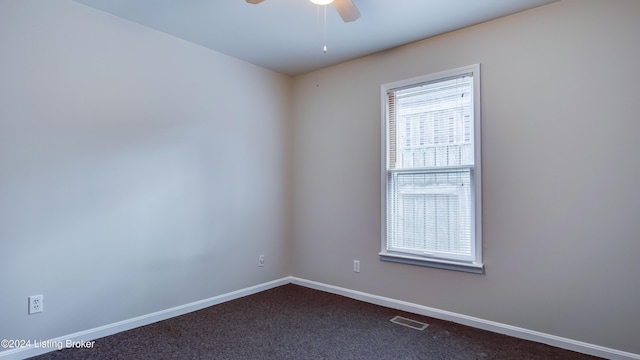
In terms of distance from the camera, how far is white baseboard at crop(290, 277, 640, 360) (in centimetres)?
238

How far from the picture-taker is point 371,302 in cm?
354

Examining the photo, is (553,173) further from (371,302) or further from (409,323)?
(371,302)

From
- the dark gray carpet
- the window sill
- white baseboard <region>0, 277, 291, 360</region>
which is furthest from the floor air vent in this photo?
white baseboard <region>0, 277, 291, 360</region>

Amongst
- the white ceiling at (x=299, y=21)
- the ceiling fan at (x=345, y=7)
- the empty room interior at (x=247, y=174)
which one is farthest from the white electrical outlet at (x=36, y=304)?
the ceiling fan at (x=345, y=7)

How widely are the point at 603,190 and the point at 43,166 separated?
4.00 meters

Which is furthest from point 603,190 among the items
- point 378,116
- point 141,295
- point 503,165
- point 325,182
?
point 141,295

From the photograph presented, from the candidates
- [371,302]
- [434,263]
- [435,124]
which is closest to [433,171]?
[435,124]

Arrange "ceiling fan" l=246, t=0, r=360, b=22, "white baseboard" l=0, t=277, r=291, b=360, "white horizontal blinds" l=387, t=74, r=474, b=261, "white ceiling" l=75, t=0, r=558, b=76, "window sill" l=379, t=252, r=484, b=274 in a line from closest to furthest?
1. "ceiling fan" l=246, t=0, r=360, b=22
2. "white baseboard" l=0, t=277, r=291, b=360
3. "white ceiling" l=75, t=0, r=558, b=76
4. "window sill" l=379, t=252, r=484, b=274
5. "white horizontal blinds" l=387, t=74, r=474, b=261

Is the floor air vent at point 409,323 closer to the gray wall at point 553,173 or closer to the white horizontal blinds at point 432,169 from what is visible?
the gray wall at point 553,173

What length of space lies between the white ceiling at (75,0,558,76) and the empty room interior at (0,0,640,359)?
66 millimetres

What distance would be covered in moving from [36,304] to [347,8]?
2.96 m

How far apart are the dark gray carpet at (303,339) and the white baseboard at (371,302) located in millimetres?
60

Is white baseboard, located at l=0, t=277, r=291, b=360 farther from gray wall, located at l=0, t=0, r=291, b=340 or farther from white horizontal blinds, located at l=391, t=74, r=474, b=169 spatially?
white horizontal blinds, located at l=391, t=74, r=474, b=169

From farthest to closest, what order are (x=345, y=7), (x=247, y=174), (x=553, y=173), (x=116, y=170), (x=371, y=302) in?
(x=247, y=174) < (x=371, y=302) < (x=116, y=170) < (x=553, y=173) < (x=345, y=7)
